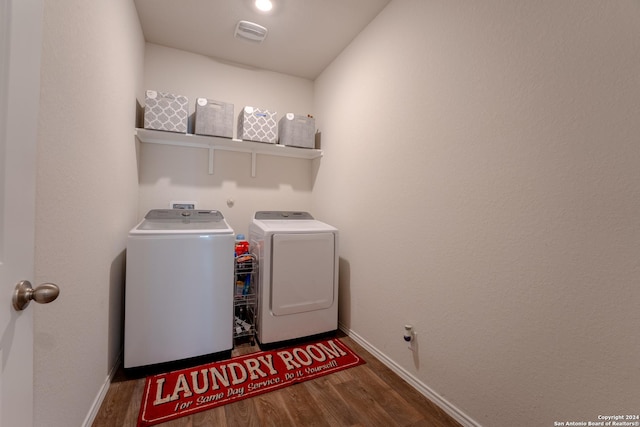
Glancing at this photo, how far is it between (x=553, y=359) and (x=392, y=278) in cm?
92


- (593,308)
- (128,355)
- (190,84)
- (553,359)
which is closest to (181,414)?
(128,355)

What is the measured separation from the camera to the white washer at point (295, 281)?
6.73 feet

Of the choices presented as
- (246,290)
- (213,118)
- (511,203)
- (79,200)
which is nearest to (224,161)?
(213,118)

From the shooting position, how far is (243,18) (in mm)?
2078

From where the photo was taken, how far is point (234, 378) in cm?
171

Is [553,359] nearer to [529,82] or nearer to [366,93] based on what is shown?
[529,82]

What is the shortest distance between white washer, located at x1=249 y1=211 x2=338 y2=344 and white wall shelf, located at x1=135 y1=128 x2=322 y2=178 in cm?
84

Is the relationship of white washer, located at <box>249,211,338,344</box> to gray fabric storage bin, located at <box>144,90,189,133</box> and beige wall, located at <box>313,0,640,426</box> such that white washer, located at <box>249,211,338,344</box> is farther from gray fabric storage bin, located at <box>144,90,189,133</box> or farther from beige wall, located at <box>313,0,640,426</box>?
gray fabric storage bin, located at <box>144,90,189,133</box>

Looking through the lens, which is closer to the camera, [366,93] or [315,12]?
[315,12]

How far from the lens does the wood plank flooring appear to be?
4.56ft

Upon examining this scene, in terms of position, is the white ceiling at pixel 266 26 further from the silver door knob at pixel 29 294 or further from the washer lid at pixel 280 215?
the silver door knob at pixel 29 294

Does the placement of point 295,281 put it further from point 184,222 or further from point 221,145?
point 221,145

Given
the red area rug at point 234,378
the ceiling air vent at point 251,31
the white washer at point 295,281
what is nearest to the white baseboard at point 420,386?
the red area rug at point 234,378

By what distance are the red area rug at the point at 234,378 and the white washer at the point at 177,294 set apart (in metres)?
0.15
